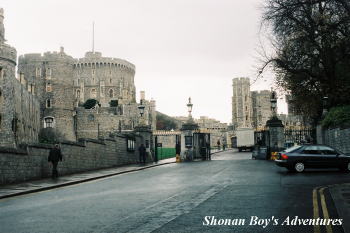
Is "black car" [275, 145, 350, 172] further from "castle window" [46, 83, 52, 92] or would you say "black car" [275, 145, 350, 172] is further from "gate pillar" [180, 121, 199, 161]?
"castle window" [46, 83, 52, 92]

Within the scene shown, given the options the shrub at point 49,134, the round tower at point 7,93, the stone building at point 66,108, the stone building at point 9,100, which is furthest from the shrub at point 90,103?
the round tower at point 7,93

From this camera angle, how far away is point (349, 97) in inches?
1020

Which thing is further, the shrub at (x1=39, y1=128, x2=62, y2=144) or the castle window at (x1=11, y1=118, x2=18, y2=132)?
the shrub at (x1=39, y1=128, x2=62, y2=144)

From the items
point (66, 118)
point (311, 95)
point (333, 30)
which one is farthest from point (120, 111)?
point (333, 30)

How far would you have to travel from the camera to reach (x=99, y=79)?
10975 centimetres

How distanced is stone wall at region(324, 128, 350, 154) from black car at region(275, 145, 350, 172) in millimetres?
4170

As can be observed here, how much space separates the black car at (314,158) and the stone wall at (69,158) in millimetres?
10862

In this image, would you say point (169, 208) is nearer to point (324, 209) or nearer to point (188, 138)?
point (324, 209)

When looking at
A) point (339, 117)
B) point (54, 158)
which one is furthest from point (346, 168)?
point (54, 158)

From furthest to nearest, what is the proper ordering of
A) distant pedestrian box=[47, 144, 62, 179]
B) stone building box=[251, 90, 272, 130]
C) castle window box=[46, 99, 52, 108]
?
stone building box=[251, 90, 272, 130] < castle window box=[46, 99, 52, 108] < distant pedestrian box=[47, 144, 62, 179]

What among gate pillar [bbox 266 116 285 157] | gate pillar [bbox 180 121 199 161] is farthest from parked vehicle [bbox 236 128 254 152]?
gate pillar [bbox 266 116 285 157]

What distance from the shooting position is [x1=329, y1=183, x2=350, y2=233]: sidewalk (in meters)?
7.09

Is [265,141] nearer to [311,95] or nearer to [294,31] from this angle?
[311,95]

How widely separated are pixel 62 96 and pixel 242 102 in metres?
56.8
